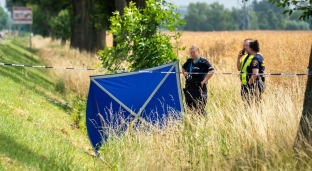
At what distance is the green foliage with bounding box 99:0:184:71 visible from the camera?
16.1 meters

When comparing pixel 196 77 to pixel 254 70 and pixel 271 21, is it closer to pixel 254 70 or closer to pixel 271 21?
pixel 254 70

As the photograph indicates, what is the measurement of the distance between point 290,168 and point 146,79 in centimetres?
483

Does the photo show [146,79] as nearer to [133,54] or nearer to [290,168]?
[133,54]

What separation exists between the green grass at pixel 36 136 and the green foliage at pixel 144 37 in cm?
165

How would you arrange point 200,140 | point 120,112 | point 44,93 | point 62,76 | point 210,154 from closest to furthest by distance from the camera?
point 210,154 → point 200,140 → point 120,112 → point 44,93 → point 62,76

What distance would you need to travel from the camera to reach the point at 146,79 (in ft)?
44.7

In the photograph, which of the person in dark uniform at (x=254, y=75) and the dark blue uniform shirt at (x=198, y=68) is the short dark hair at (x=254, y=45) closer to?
the person in dark uniform at (x=254, y=75)

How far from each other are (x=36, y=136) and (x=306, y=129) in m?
3.90

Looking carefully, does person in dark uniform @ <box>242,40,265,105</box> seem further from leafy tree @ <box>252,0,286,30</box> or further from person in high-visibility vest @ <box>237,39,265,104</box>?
leafy tree @ <box>252,0,286,30</box>

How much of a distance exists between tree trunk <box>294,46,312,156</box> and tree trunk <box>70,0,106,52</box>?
29545 mm

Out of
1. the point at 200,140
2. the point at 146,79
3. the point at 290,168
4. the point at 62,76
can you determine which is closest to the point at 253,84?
the point at 146,79

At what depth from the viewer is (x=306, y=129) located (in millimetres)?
9789

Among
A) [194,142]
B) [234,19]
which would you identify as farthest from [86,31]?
[234,19]

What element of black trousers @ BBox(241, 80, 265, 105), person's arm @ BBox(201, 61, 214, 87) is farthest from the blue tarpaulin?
black trousers @ BBox(241, 80, 265, 105)
